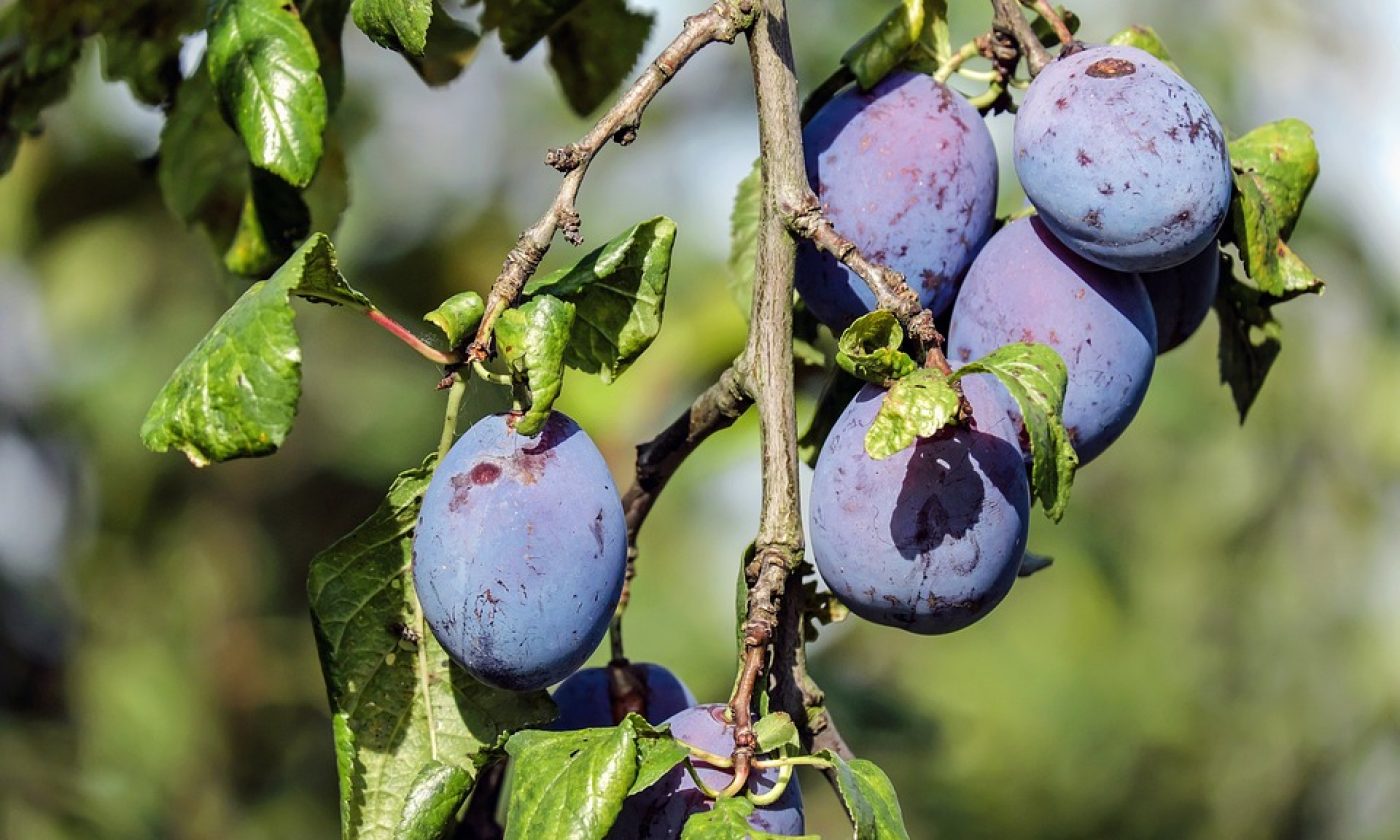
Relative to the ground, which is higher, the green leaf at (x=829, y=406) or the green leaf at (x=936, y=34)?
the green leaf at (x=936, y=34)

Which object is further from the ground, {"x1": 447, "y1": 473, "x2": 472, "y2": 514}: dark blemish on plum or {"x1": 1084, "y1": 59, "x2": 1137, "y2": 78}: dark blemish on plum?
{"x1": 447, "y1": 473, "x2": 472, "y2": 514}: dark blemish on plum

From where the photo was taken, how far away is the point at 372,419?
3.31 m

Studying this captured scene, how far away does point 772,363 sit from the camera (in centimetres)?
87

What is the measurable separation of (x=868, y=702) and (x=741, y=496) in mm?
887

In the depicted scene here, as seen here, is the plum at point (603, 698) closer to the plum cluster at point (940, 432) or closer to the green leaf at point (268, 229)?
the plum cluster at point (940, 432)

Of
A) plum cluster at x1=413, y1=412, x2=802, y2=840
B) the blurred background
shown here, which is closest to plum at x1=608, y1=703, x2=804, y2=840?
plum cluster at x1=413, y1=412, x2=802, y2=840

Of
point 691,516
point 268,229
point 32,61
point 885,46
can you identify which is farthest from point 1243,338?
point 691,516

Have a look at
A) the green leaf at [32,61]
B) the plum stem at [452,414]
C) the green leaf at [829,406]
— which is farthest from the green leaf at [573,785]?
the green leaf at [32,61]

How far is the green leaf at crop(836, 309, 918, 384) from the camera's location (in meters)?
0.82

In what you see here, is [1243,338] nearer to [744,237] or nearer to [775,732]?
[744,237]

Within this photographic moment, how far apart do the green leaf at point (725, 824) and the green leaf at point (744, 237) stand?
18.7 inches

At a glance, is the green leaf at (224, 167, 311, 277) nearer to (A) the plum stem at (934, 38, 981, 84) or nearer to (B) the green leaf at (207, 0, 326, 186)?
(B) the green leaf at (207, 0, 326, 186)

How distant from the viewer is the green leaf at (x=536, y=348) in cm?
81

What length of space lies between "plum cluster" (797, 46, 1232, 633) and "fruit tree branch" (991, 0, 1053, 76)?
0.03 meters
